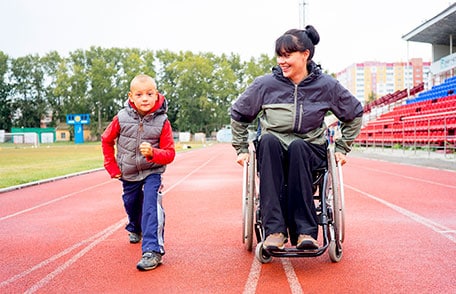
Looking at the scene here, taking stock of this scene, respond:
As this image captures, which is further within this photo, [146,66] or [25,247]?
[146,66]

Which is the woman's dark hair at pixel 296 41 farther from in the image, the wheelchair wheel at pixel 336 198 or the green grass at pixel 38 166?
the green grass at pixel 38 166

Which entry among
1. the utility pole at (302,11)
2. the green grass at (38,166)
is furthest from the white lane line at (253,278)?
the utility pole at (302,11)

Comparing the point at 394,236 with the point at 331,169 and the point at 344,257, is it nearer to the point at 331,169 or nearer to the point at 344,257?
the point at 344,257

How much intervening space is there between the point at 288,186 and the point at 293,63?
3.12 feet

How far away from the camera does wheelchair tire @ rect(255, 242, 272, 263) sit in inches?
148

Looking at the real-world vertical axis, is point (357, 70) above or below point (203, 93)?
above

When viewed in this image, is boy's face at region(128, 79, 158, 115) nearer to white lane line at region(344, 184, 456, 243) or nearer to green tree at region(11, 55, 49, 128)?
white lane line at region(344, 184, 456, 243)

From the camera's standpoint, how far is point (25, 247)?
491 centimetres

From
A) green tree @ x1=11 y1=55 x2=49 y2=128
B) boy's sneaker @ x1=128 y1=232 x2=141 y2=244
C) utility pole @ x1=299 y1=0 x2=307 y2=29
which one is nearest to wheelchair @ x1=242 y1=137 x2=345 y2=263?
boy's sneaker @ x1=128 y1=232 x2=141 y2=244

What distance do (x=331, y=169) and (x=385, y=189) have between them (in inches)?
240

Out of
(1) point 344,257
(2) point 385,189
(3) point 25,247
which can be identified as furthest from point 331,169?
(2) point 385,189

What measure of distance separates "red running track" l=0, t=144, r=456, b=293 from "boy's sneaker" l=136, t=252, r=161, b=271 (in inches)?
1.9

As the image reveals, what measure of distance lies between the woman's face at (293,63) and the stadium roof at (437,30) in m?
26.8

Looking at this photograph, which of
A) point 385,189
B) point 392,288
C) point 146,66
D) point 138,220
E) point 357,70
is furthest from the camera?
point 357,70
